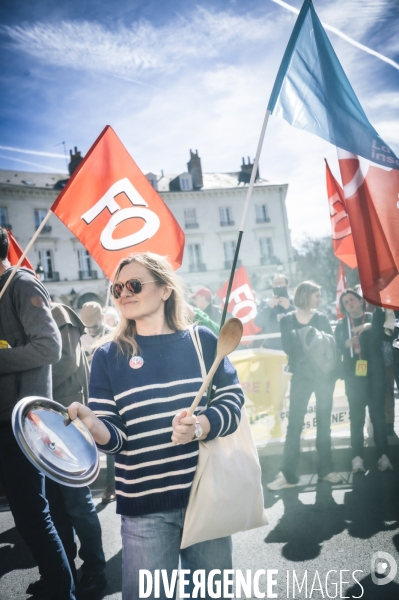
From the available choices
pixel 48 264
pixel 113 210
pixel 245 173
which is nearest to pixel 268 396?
pixel 113 210

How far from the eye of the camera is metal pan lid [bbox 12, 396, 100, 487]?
1.53 meters

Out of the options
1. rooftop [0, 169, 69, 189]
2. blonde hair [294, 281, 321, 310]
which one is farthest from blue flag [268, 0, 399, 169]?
rooftop [0, 169, 69, 189]

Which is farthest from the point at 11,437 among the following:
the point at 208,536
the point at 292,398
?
the point at 292,398

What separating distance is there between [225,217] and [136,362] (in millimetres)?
40482

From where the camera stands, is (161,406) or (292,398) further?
(292,398)

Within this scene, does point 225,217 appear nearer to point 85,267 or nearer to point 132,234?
point 85,267

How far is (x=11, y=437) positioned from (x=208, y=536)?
4.25ft

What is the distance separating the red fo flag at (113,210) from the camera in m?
3.91

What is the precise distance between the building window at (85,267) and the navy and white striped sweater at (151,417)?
1446 inches

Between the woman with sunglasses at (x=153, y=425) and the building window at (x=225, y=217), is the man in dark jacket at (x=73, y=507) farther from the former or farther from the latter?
the building window at (x=225, y=217)

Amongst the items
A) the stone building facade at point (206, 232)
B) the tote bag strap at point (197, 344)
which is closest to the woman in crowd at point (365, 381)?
the tote bag strap at point (197, 344)

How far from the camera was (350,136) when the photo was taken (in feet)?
9.95

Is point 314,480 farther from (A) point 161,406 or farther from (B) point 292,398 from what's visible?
(A) point 161,406

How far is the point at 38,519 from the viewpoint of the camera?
95.6 inches
